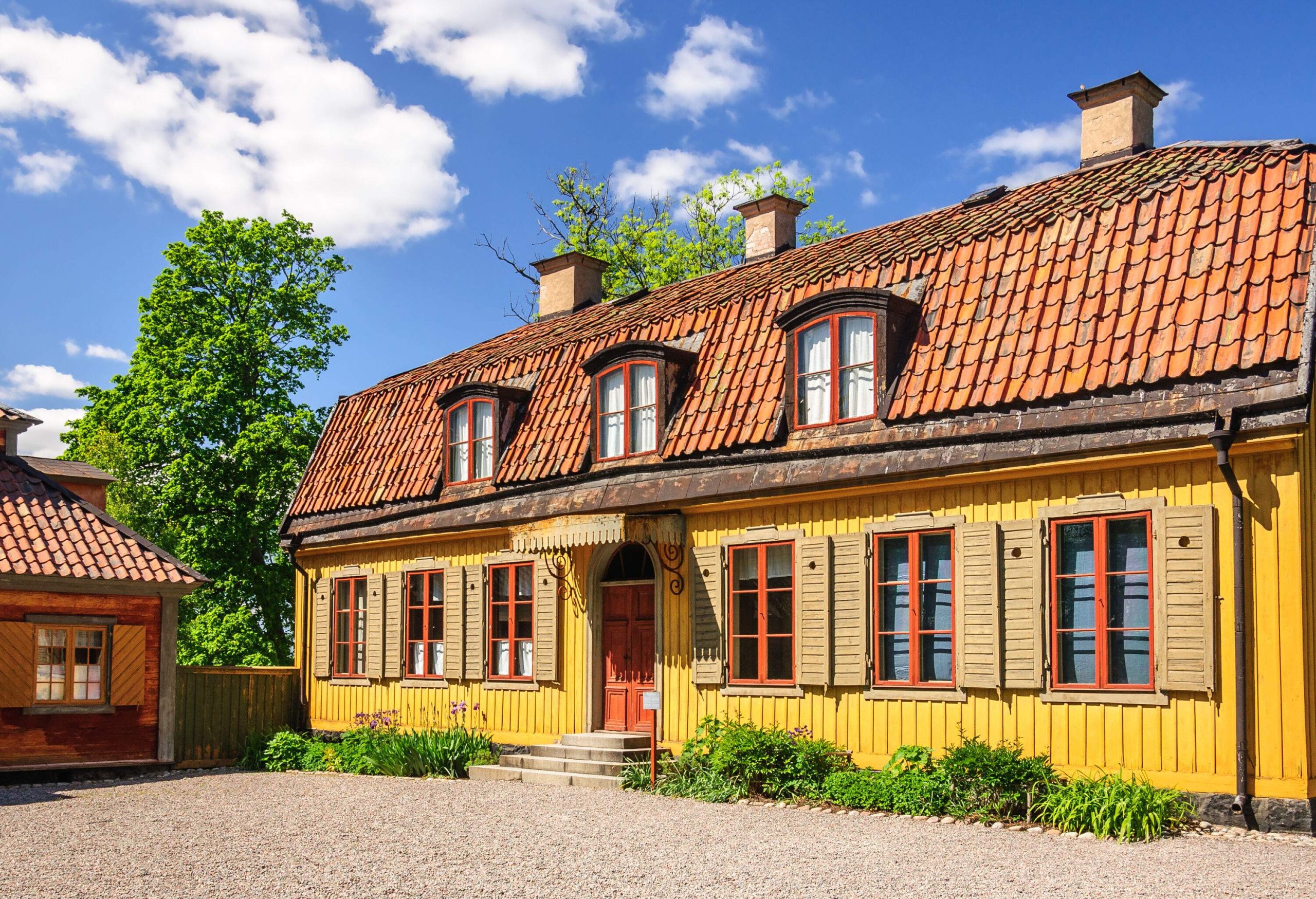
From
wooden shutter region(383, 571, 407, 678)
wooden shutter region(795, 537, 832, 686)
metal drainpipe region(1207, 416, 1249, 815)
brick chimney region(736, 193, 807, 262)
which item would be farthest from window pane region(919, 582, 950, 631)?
Answer: wooden shutter region(383, 571, 407, 678)

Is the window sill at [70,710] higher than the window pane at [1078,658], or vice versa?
the window pane at [1078,658]

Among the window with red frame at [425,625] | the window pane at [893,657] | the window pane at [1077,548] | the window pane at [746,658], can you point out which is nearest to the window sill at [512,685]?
the window with red frame at [425,625]

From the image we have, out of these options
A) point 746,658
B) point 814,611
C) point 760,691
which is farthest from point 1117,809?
point 746,658

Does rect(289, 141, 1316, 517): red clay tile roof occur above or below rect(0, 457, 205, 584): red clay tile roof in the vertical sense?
above

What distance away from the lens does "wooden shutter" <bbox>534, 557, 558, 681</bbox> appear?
17.9 meters

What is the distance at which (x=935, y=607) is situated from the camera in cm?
1353

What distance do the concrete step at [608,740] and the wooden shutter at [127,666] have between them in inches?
271

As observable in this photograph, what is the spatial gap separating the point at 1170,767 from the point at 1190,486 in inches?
95.7

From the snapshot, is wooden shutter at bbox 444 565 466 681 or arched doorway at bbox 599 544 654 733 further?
wooden shutter at bbox 444 565 466 681

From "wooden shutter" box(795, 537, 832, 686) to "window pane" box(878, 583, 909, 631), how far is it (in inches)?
24.6

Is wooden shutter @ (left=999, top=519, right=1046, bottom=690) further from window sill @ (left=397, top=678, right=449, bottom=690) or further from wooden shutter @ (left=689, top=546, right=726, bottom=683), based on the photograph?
window sill @ (left=397, top=678, right=449, bottom=690)

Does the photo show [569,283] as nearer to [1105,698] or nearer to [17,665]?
[17,665]

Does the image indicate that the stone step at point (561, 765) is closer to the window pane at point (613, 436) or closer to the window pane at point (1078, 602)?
the window pane at point (613, 436)

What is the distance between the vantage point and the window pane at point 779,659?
49.0 ft
